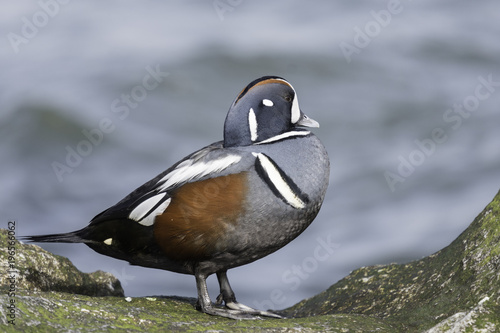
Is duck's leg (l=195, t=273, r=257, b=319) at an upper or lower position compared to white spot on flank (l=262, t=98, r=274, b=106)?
lower

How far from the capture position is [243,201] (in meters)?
4.59

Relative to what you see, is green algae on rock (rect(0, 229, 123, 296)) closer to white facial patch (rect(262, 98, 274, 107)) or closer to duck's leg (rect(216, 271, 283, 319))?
duck's leg (rect(216, 271, 283, 319))

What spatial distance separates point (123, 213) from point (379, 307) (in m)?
1.77

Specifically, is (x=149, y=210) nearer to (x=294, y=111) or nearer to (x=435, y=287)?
(x=294, y=111)

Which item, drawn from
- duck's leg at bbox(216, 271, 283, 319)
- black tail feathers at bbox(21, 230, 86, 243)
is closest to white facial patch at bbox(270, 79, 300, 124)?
duck's leg at bbox(216, 271, 283, 319)

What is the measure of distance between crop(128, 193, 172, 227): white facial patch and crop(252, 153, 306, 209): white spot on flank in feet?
2.16

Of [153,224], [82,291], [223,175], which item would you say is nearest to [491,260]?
[223,175]

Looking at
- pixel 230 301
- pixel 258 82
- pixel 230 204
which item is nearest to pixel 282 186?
pixel 230 204

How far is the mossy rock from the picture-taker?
143 inches

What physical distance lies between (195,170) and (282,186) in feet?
1.91

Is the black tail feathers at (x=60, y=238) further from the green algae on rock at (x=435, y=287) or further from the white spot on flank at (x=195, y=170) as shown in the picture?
the green algae on rock at (x=435, y=287)

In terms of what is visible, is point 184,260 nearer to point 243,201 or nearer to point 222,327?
point 243,201

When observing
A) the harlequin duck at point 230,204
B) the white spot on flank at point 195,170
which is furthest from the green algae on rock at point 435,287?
the white spot on flank at point 195,170

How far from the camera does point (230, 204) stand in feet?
15.1
